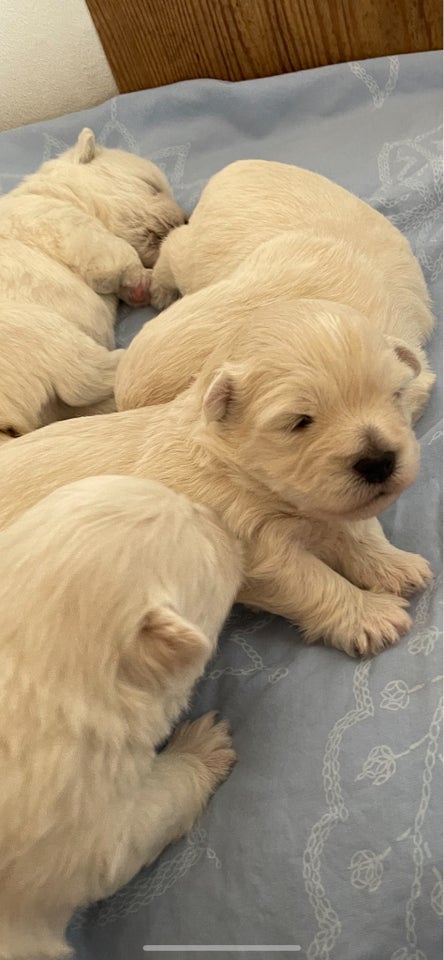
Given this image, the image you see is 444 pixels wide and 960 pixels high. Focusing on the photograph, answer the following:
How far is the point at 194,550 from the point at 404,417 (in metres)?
0.49

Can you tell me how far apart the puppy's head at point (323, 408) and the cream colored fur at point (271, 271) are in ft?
0.59

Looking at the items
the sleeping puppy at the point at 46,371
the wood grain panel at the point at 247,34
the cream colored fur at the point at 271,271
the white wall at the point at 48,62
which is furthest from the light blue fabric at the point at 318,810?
the white wall at the point at 48,62

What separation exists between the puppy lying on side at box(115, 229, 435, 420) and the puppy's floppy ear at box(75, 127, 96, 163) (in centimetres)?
134

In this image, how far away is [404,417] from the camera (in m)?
1.67

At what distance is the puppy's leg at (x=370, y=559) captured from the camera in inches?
72.7

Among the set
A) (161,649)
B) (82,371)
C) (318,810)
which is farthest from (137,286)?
(318,810)

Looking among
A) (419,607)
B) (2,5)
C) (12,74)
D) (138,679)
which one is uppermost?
(2,5)

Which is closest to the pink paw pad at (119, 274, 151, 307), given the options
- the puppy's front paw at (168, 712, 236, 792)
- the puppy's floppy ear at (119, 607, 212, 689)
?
the puppy's front paw at (168, 712, 236, 792)

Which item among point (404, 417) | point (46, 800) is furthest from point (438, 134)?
point (46, 800)

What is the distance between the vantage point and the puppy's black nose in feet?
5.06

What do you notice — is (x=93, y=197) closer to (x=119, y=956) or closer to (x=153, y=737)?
(x=153, y=737)

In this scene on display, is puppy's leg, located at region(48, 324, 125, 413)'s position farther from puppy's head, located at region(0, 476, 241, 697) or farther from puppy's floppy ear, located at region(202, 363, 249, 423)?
puppy's head, located at region(0, 476, 241, 697)

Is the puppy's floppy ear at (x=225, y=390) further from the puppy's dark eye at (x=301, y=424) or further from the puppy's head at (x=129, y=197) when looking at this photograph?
the puppy's head at (x=129, y=197)

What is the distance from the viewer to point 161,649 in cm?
143
